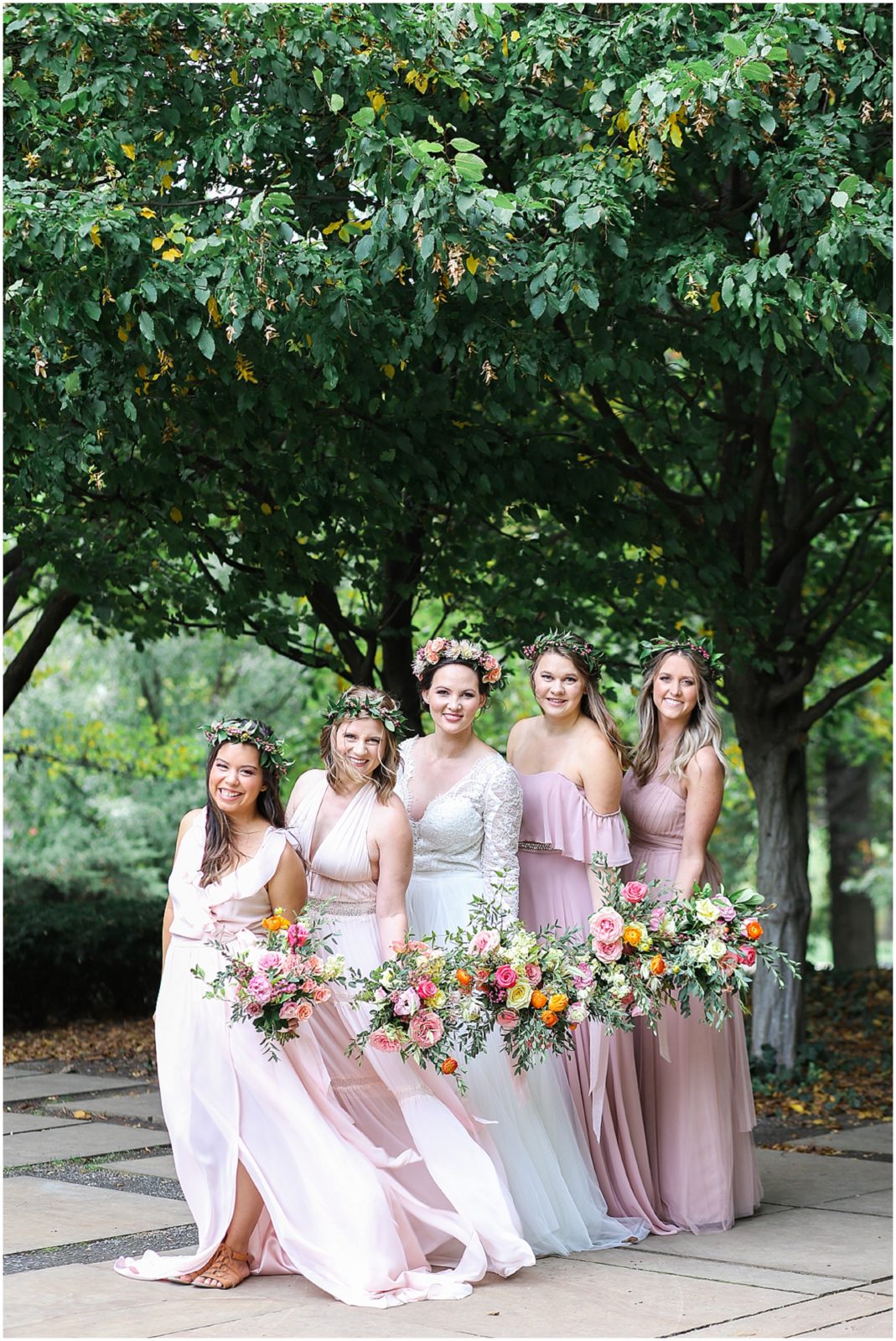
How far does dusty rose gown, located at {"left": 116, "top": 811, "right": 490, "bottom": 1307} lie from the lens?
5512mm

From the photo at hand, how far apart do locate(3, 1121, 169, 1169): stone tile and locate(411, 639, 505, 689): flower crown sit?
340 centimetres

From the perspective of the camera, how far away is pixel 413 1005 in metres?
5.54

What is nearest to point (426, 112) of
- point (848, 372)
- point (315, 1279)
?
point (848, 372)

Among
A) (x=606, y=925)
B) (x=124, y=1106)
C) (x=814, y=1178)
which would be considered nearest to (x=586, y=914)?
(x=606, y=925)

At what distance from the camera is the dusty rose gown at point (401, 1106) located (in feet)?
18.7

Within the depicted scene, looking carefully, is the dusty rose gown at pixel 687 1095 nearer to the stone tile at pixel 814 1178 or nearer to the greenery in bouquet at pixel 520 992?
the stone tile at pixel 814 1178

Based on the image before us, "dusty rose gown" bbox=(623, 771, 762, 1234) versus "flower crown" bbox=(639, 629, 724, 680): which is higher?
"flower crown" bbox=(639, 629, 724, 680)

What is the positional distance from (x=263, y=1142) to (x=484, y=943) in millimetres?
1038

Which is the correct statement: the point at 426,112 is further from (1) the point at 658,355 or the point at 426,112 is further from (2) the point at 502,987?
(2) the point at 502,987

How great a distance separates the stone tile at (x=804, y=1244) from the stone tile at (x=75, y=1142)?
319cm

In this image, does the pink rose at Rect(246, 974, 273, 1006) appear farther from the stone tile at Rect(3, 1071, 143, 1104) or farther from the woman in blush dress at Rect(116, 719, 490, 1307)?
the stone tile at Rect(3, 1071, 143, 1104)

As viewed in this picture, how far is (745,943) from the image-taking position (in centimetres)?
597

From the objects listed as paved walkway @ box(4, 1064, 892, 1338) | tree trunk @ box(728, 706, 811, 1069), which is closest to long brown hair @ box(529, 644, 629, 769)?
paved walkway @ box(4, 1064, 892, 1338)

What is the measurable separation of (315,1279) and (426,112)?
502cm
